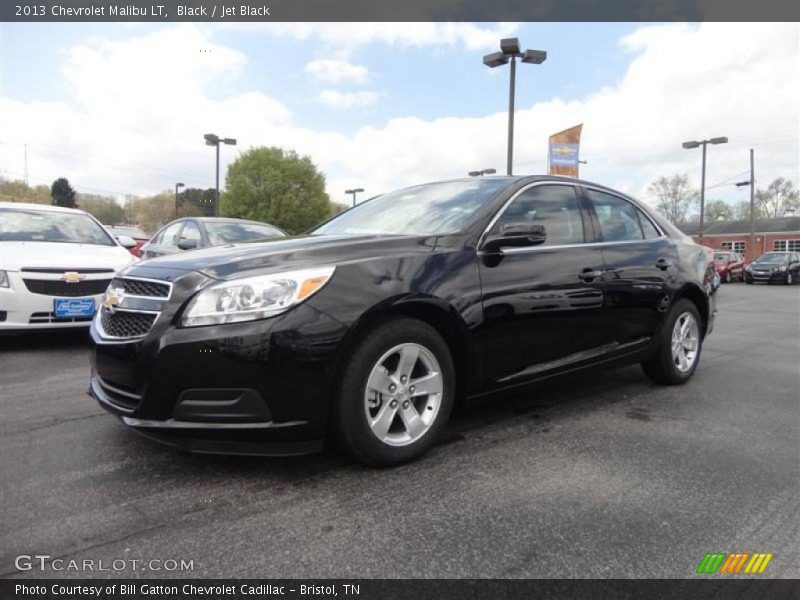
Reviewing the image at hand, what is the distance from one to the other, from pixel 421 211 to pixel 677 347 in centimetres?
255

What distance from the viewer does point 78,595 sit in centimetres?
180

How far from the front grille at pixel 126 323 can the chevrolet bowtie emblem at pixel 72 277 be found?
117 inches

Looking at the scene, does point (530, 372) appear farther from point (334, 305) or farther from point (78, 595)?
point (78, 595)

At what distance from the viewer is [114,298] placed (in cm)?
288

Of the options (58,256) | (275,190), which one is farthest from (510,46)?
(275,190)

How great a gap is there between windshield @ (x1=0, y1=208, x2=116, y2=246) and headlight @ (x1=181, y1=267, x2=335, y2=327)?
192 inches

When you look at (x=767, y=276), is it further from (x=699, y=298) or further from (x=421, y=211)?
(x=421, y=211)

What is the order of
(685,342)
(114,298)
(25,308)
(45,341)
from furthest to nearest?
1. (45,341)
2. (25,308)
3. (685,342)
4. (114,298)

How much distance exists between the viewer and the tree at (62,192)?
2931 inches

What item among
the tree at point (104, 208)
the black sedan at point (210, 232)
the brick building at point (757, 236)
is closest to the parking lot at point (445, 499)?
the black sedan at point (210, 232)

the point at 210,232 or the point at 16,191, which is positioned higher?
the point at 16,191

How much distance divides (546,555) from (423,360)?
42.2 inches

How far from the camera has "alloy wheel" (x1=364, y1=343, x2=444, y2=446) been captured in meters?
2.66

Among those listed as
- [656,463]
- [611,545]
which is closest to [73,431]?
[611,545]
